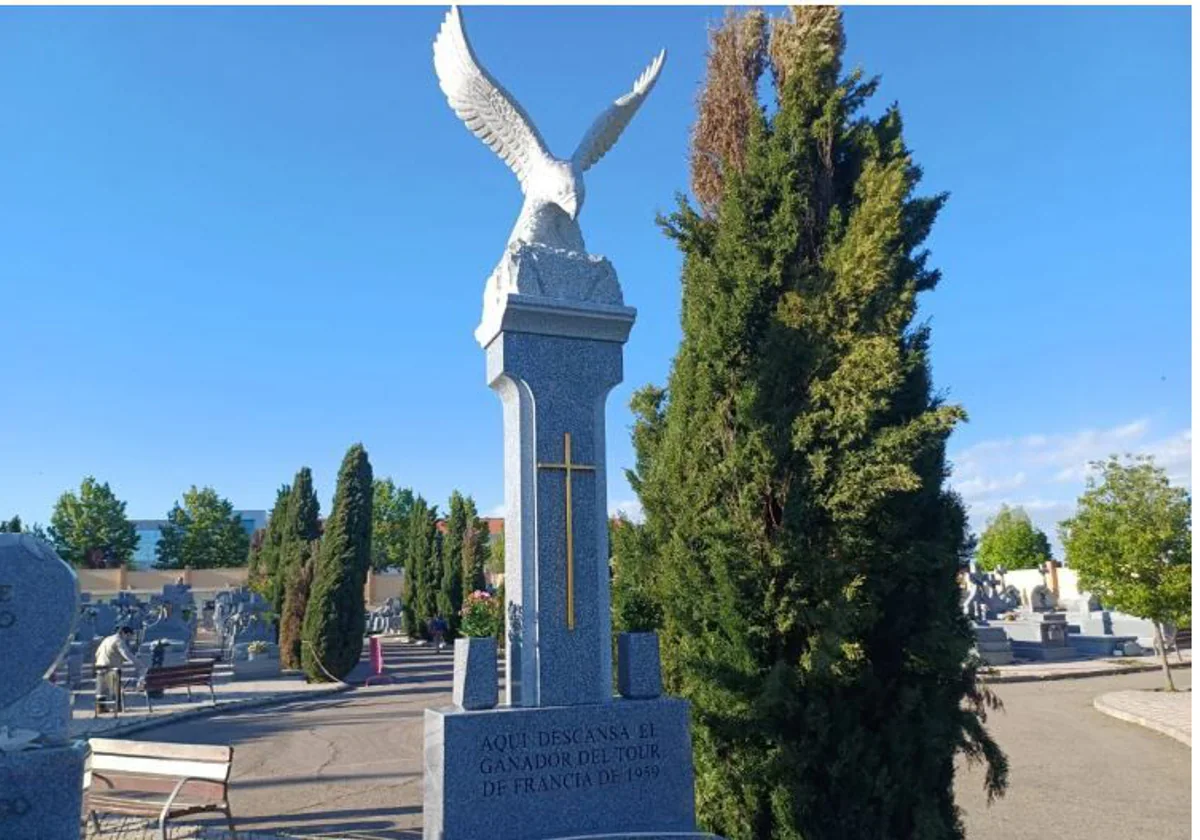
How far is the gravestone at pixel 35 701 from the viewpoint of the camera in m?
4.43

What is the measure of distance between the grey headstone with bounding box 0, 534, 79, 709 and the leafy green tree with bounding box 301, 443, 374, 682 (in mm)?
14300

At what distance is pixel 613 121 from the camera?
251 inches

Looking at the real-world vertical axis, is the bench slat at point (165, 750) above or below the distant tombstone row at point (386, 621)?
below

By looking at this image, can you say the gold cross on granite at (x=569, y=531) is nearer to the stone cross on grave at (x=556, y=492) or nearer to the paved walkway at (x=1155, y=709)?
the stone cross on grave at (x=556, y=492)

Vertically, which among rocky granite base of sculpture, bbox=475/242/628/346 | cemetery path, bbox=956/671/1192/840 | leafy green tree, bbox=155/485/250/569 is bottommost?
cemetery path, bbox=956/671/1192/840

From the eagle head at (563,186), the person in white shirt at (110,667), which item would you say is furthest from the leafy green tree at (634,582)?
the person in white shirt at (110,667)

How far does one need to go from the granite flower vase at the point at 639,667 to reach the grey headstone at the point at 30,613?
318 cm

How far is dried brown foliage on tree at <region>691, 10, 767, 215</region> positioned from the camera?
6.93 m

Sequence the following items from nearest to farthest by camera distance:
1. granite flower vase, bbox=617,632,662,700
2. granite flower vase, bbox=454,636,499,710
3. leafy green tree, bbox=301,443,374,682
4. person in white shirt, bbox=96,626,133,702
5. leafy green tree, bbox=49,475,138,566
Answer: granite flower vase, bbox=454,636,499,710 → granite flower vase, bbox=617,632,662,700 → person in white shirt, bbox=96,626,133,702 → leafy green tree, bbox=301,443,374,682 → leafy green tree, bbox=49,475,138,566

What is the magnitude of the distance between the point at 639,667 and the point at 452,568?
24104 millimetres

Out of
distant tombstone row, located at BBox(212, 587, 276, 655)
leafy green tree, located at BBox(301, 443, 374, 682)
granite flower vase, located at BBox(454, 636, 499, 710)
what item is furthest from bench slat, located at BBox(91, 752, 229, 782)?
distant tombstone row, located at BBox(212, 587, 276, 655)

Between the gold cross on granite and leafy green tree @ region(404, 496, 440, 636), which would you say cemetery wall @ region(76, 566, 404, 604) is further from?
the gold cross on granite

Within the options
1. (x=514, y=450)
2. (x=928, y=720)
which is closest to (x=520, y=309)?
(x=514, y=450)

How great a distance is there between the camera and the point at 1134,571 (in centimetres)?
1630
